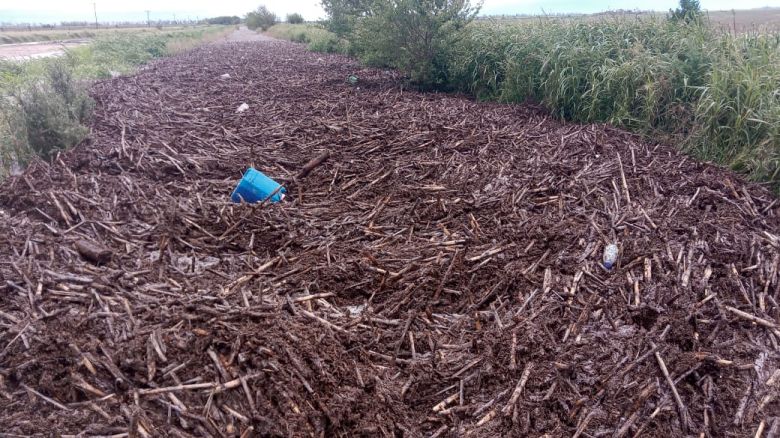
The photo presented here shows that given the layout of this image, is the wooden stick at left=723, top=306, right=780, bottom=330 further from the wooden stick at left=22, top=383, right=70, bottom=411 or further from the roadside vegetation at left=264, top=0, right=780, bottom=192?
the wooden stick at left=22, top=383, right=70, bottom=411

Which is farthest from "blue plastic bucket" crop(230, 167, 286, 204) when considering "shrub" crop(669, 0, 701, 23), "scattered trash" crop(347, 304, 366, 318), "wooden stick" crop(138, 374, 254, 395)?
"shrub" crop(669, 0, 701, 23)

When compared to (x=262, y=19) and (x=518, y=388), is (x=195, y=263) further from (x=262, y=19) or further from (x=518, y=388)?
(x=262, y=19)

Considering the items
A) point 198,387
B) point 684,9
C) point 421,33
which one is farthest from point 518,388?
point 684,9

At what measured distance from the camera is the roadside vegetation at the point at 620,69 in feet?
14.8

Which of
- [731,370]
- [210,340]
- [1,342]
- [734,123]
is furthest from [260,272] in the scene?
[734,123]

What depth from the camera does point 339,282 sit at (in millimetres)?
2678

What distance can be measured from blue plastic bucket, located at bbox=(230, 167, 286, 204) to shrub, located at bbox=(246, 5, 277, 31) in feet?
155

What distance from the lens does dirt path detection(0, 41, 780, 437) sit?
186 centimetres

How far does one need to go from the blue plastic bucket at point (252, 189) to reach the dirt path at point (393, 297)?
0.20 meters

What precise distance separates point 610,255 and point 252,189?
2.55 m

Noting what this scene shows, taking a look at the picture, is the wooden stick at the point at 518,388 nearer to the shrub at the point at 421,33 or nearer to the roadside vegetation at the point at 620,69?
the roadside vegetation at the point at 620,69

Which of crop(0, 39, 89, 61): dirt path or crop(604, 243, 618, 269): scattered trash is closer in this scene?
crop(604, 243, 618, 269): scattered trash

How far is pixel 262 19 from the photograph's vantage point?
47594mm

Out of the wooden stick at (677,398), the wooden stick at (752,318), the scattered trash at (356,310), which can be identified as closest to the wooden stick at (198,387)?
the scattered trash at (356,310)
